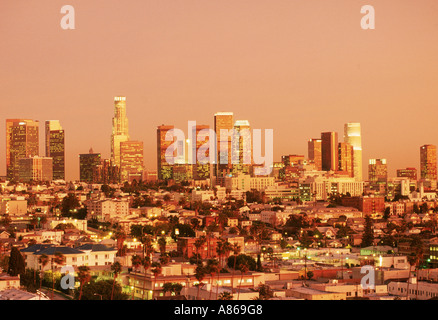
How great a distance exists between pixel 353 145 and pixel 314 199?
2262cm

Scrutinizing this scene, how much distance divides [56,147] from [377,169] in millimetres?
30387

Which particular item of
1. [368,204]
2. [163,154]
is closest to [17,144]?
[163,154]

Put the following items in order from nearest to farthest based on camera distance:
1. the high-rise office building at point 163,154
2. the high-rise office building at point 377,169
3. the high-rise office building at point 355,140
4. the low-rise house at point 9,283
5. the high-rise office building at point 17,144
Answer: the low-rise house at point 9,283, the high-rise office building at point 17,144, the high-rise office building at point 163,154, the high-rise office building at point 377,169, the high-rise office building at point 355,140

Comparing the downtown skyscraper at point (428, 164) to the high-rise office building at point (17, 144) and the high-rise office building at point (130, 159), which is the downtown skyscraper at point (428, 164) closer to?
the high-rise office building at point (130, 159)

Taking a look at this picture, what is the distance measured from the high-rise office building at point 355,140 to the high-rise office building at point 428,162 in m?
7.63

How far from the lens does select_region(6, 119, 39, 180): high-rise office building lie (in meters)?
64.8

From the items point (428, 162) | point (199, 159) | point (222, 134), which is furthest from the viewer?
point (199, 159)

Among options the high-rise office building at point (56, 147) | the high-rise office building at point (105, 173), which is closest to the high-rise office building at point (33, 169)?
the high-rise office building at point (56, 147)

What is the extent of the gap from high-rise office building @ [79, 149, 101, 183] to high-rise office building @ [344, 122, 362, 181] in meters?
24.4

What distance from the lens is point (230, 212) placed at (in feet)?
111

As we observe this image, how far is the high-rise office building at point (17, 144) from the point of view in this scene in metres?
64.8

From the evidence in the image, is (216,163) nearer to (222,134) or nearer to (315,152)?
(222,134)
